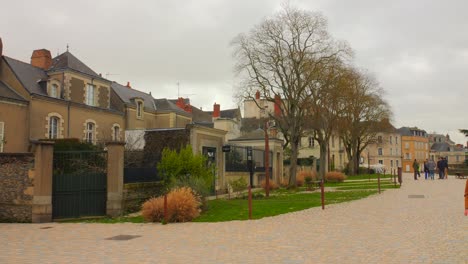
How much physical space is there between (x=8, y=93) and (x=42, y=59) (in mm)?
7566

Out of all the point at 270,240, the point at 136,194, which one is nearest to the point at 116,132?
the point at 136,194

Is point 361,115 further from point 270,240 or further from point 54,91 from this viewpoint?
point 270,240

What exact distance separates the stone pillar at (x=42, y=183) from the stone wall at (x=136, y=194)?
245 cm

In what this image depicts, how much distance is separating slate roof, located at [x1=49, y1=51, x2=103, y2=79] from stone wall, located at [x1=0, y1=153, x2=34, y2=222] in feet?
63.5

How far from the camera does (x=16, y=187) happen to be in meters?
14.4

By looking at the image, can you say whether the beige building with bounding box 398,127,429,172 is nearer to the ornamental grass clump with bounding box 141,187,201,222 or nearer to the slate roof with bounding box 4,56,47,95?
the slate roof with bounding box 4,56,47,95

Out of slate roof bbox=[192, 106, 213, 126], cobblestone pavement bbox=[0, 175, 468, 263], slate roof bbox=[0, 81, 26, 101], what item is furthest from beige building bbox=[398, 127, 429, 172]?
cobblestone pavement bbox=[0, 175, 468, 263]

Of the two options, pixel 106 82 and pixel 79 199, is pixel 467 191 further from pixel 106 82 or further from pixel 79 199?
pixel 106 82

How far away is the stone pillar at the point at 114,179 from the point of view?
14.9 meters

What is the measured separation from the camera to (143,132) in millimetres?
24438

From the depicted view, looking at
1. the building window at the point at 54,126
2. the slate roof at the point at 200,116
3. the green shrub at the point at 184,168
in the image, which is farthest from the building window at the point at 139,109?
the green shrub at the point at 184,168

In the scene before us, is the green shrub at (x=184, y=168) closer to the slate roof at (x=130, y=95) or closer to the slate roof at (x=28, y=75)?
the slate roof at (x=28, y=75)

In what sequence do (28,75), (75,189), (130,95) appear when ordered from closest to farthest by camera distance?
(75,189) < (28,75) < (130,95)

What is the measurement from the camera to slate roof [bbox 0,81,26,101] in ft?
90.0
